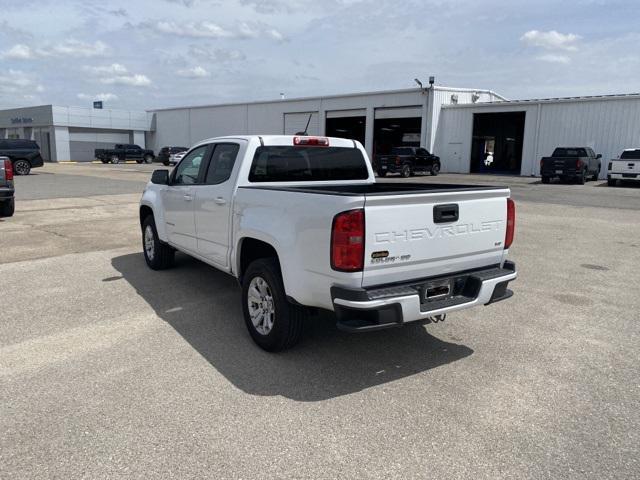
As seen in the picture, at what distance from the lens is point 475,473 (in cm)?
284

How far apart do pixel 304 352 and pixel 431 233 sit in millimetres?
1522

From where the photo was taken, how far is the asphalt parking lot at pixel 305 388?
9.68 feet

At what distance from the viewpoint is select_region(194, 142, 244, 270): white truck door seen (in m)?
5.04

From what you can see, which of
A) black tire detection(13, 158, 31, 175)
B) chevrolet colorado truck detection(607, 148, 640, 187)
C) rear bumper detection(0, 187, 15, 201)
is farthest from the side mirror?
black tire detection(13, 158, 31, 175)

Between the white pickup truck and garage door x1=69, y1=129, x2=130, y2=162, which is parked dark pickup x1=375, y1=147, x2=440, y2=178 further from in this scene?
garage door x1=69, y1=129, x2=130, y2=162

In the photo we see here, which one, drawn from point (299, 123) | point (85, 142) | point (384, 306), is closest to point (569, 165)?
point (299, 123)

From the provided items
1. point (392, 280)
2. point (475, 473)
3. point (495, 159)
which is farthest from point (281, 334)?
point (495, 159)

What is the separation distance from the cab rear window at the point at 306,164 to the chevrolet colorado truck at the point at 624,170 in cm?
2394

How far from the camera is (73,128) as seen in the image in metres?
54.7

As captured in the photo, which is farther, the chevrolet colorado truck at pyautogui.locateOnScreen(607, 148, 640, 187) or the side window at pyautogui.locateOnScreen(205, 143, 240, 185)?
the chevrolet colorado truck at pyautogui.locateOnScreen(607, 148, 640, 187)

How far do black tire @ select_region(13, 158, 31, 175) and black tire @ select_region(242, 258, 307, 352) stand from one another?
29092 mm

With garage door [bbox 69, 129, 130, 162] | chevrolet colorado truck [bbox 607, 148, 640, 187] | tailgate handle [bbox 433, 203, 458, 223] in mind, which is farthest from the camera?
garage door [bbox 69, 129, 130, 162]

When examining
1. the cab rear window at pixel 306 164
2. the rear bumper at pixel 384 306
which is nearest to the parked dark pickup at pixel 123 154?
the cab rear window at pixel 306 164

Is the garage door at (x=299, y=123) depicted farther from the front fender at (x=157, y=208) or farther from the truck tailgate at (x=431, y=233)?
the truck tailgate at (x=431, y=233)
